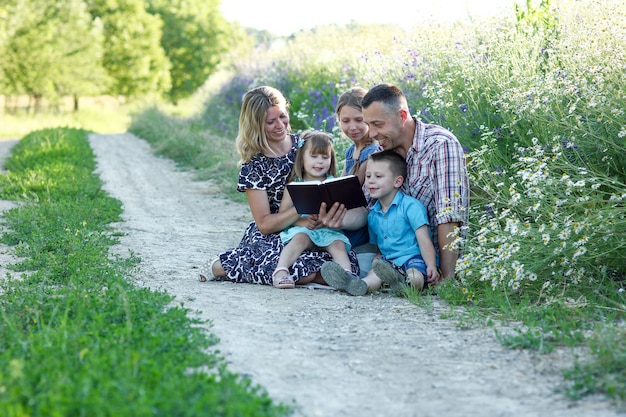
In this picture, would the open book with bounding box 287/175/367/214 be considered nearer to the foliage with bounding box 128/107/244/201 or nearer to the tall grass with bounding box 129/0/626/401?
the tall grass with bounding box 129/0/626/401

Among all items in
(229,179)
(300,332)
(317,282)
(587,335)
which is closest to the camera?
(587,335)

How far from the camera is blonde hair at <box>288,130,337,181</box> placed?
6.01 meters

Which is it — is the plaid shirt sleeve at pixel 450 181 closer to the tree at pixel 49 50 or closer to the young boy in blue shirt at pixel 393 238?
the young boy in blue shirt at pixel 393 238

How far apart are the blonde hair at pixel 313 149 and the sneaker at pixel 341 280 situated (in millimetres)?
891

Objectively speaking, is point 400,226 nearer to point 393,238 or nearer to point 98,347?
point 393,238

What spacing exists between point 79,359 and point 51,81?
35.4 metres

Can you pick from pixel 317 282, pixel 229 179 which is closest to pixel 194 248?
pixel 317 282

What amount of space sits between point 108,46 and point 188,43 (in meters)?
9.67

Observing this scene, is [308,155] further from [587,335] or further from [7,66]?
[7,66]

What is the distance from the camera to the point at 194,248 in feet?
25.3

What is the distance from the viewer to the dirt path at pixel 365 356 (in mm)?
3320

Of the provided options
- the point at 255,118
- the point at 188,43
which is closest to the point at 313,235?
the point at 255,118

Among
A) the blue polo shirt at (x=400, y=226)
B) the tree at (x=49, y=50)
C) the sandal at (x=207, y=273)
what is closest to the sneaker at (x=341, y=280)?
the blue polo shirt at (x=400, y=226)

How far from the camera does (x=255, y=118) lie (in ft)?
20.1
